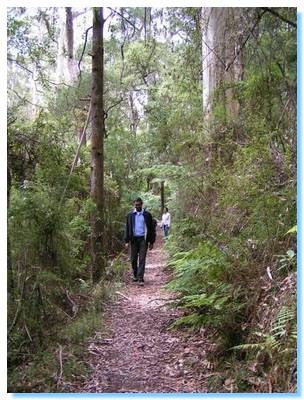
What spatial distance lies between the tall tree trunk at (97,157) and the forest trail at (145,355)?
120 centimetres

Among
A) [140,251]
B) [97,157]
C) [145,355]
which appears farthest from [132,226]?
[145,355]

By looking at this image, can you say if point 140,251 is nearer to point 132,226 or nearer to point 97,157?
point 132,226

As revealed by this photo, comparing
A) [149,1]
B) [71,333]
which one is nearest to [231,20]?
[149,1]

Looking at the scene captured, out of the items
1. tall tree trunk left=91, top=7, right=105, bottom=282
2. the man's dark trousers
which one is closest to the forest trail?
tall tree trunk left=91, top=7, right=105, bottom=282

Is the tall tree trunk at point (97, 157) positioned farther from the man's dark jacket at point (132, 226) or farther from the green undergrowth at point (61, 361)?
the green undergrowth at point (61, 361)

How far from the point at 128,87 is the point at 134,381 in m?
12.0

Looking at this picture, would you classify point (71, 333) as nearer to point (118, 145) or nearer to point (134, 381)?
point (134, 381)

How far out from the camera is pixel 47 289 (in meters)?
3.67

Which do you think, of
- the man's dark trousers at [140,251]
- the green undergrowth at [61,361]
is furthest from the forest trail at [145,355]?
the man's dark trousers at [140,251]

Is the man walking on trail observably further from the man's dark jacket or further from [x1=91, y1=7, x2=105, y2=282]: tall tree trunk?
[x1=91, y1=7, x2=105, y2=282]: tall tree trunk

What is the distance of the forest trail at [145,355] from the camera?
10.3ft

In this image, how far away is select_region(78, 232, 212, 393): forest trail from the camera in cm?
313

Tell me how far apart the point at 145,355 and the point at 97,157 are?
358cm

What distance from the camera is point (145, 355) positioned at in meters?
3.66
